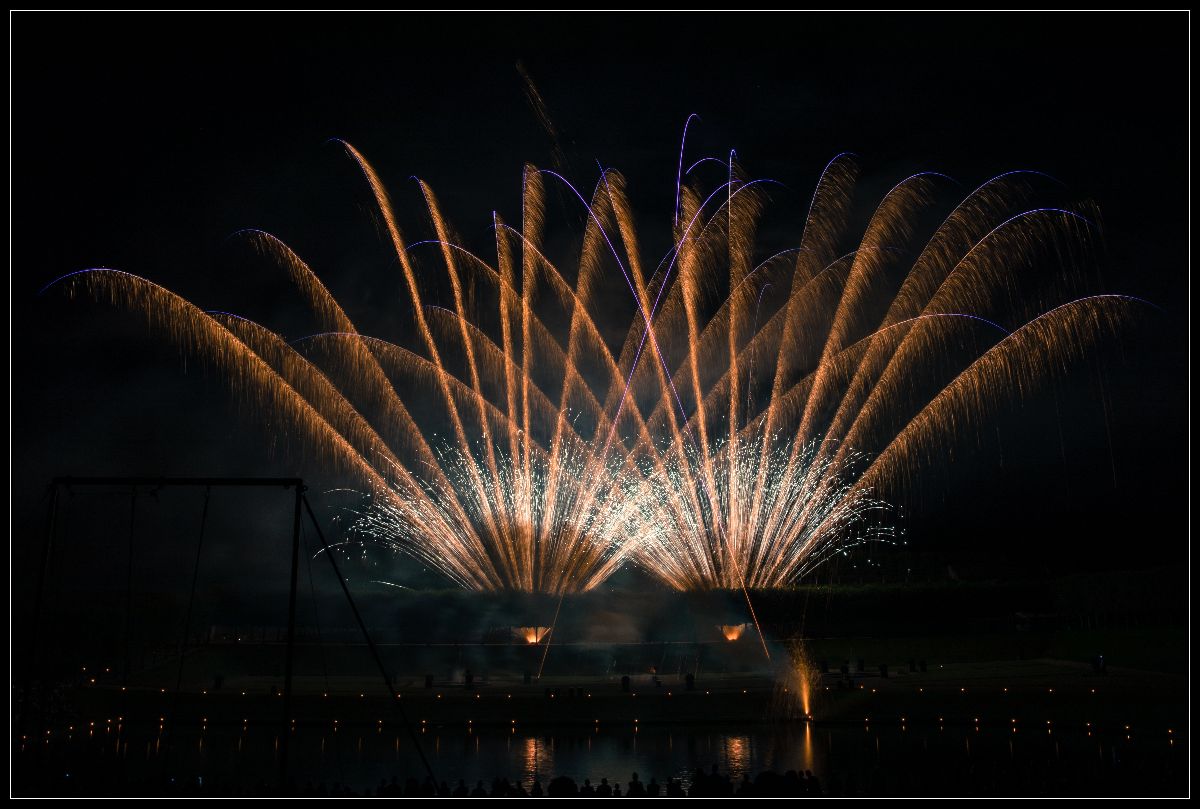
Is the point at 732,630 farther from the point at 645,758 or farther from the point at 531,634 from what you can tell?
the point at 645,758

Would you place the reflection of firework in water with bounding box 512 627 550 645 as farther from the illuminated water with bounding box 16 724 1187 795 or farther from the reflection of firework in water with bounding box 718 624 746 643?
the illuminated water with bounding box 16 724 1187 795

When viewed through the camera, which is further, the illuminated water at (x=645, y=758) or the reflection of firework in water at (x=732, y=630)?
the reflection of firework in water at (x=732, y=630)

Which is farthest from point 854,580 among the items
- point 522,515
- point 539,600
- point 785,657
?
point 522,515

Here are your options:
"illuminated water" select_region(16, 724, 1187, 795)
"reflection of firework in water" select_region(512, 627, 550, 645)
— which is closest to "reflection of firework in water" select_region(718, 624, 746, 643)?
"reflection of firework in water" select_region(512, 627, 550, 645)

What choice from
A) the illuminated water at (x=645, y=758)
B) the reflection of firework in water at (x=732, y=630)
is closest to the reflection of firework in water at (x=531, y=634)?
the reflection of firework in water at (x=732, y=630)

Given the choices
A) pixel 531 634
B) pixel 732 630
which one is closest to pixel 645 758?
pixel 732 630

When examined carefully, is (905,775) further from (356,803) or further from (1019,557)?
(1019,557)

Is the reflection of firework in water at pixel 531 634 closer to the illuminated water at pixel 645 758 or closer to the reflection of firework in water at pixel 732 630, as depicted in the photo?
the reflection of firework in water at pixel 732 630

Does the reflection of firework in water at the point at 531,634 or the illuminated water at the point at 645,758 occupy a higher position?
the reflection of firework in water at the point at 531,634

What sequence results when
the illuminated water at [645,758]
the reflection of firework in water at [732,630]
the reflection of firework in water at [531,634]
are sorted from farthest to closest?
the reflection of firework in water at [531,634]
the reflection of firework in water at [732,630]
the illuminated water at [645,758]

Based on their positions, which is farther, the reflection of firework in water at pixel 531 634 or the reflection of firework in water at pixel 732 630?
the reflection of firework in water at pixel 531 634

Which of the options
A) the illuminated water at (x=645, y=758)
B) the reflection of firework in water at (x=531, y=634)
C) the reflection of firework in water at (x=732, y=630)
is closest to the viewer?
the illuminated water at (x=645, y=758)
